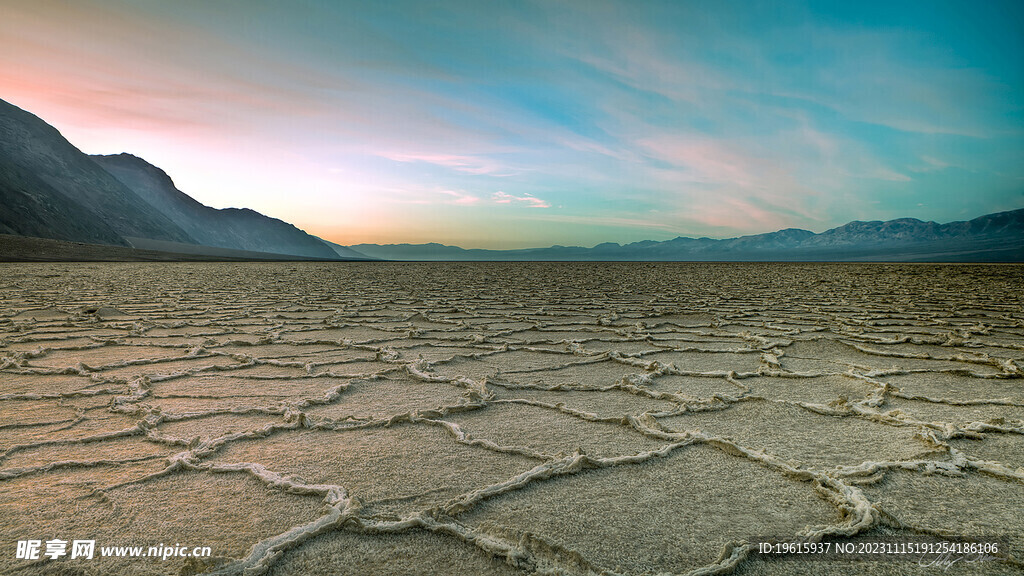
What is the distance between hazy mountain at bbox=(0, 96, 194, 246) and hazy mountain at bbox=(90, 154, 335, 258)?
60.3ft

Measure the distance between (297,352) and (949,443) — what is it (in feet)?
11.5

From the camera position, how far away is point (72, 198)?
184 feet

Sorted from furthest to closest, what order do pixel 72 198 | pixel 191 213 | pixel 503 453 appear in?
pixel 191 213, pixel 72 198, pixel 503 453

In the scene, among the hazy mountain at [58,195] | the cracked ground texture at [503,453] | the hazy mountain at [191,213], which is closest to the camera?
the cracked ground texture at [503,453]

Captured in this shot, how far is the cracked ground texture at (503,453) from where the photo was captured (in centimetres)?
120

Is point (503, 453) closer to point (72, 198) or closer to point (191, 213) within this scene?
point (72, 198)

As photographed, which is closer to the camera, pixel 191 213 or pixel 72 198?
pixel 72 198

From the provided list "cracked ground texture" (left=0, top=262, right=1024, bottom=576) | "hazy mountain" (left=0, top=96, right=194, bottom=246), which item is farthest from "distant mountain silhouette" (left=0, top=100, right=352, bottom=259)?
"cracked ground texture" (left=0, top=262, right=1024, bottom=576)

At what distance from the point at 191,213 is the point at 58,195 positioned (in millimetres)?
59349

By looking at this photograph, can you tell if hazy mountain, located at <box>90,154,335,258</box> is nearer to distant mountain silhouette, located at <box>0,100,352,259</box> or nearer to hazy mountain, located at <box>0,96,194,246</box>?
distant mountain silhouette, located at <box>0,100,352,259</box>

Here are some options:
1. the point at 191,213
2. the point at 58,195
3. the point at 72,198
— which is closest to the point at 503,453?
the point at 58,195

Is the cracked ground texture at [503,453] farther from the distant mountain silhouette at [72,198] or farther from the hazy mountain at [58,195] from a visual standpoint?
the hazy mountain at [58,195]

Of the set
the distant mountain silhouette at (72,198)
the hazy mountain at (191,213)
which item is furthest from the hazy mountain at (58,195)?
the hazy mountain at (191,213)

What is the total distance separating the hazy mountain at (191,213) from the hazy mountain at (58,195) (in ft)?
60.3
